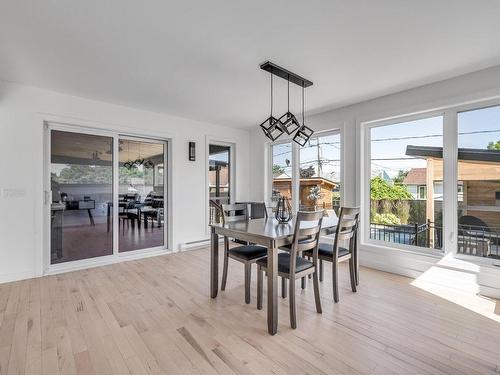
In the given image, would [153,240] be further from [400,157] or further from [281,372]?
[400,157]

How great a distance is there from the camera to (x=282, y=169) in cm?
525

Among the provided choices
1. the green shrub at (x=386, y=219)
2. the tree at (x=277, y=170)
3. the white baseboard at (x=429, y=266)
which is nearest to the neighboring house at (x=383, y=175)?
the green shrub at (x=386, y=219)

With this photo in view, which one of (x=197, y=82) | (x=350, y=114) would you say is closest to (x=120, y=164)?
(x=197, y=82)

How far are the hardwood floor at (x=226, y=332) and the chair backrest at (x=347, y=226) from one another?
589 millimetres

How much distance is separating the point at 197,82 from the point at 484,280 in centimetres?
388

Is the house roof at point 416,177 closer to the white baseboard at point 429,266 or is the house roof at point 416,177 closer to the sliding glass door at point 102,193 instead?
the white baseboard at point 429,266

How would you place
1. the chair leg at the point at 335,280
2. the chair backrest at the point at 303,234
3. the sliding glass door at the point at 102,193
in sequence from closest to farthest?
the chair backrest at the point at 303,234, the chair leg at the point at 335,280, the sliding glass door at the point at 102,193

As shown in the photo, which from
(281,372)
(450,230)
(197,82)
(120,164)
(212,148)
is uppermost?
(197,82)

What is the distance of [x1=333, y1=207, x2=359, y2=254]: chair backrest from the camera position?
2.64 metres

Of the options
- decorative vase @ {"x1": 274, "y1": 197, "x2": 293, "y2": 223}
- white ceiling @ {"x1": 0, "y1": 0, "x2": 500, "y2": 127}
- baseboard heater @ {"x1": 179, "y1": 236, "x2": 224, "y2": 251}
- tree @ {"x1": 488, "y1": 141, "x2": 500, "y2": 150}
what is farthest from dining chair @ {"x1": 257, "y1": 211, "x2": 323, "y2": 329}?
baseboard heater @ {"x1": 179, "y1": 236, "x2": 224, "y2": 251}

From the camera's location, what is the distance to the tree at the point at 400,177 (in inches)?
144

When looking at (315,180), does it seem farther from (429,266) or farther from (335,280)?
(335,280)

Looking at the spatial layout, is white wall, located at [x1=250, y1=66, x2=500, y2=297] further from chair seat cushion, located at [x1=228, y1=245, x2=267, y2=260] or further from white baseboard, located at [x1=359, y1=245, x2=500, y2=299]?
chair seat cushion, located at [x1=228, y1=245, x2=267, y2=260]

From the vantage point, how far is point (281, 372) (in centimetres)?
166
